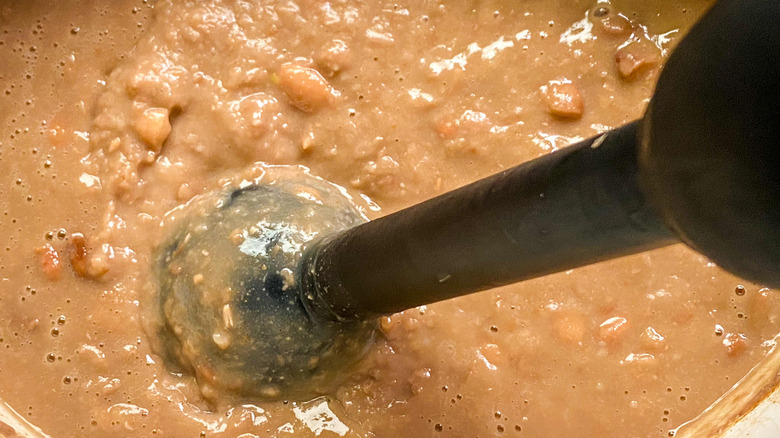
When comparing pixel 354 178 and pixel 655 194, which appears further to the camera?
pixel 354 178

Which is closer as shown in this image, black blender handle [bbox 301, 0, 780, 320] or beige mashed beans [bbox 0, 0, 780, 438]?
black blender handle [bbox 301, 0, 780, 320]

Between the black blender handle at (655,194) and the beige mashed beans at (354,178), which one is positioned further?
the beige mashed beans at (354,178)

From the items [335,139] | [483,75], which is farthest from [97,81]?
[483,75]

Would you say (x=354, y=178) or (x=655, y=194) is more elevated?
(x=655, y=194)

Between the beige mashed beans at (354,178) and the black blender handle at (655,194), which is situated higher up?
the black blender handle at (655,194)
